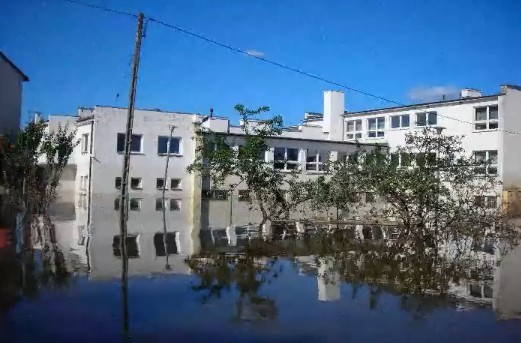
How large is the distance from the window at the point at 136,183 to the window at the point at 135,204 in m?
1.09

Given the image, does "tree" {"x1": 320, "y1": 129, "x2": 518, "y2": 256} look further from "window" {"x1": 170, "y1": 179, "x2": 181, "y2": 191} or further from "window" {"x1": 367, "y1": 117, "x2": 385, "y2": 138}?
"window" {"x1": 367, "y1": 117, "x2": 385, "y2": 138}

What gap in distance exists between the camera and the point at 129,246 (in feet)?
48.5

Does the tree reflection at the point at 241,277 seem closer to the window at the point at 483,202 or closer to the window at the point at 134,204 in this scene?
the window at the point at 483,202

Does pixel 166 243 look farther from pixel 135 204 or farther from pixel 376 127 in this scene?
pixel 376 127

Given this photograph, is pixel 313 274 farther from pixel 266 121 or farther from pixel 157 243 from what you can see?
pixel 266 121

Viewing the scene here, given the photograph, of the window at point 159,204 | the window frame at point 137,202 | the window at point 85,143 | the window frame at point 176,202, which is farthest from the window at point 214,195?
the window at point 85,143

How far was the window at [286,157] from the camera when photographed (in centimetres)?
3372

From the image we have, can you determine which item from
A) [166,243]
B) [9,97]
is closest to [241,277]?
[166,243]

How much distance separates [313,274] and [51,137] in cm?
1581

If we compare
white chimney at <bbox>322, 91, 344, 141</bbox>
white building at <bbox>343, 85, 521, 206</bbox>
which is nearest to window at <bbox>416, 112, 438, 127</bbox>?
white building at <bbox>343, 85, 521, 206</bbox>

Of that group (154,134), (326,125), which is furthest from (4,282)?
(326,125)

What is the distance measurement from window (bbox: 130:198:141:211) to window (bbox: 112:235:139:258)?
41.2 feet

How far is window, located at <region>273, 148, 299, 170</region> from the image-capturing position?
3372cm

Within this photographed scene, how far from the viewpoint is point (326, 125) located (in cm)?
4294
